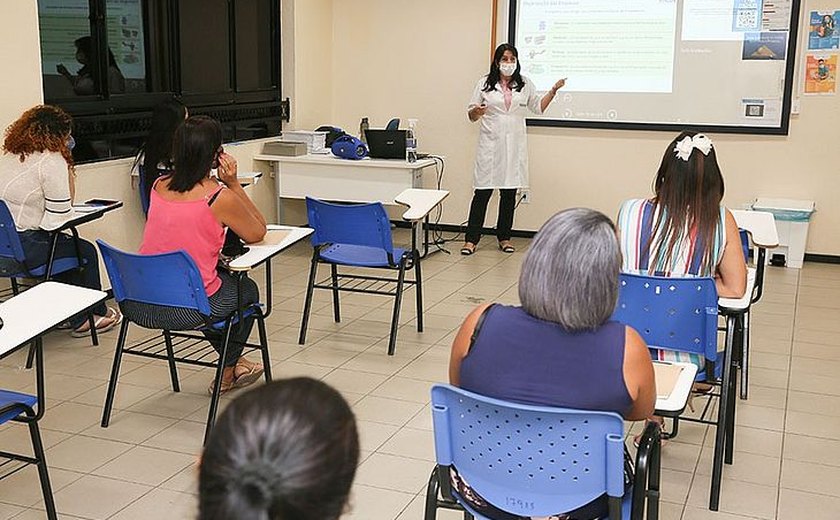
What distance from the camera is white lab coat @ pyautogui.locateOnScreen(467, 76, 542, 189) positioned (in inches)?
264

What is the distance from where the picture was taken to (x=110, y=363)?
4.27 m

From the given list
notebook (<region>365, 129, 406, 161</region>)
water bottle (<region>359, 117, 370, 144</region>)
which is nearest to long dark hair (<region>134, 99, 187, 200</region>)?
notebook (<region>365, 129, 406, 161</region>)

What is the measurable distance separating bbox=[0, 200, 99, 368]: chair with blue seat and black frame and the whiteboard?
3745 millimetres

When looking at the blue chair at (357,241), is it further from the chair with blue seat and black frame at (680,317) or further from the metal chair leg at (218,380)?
the chair with blue seat and black frame at (680,317)

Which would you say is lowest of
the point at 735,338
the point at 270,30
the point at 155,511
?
the point at 155,511

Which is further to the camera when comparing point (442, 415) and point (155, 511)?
point (155, 511)

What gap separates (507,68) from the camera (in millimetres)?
6602

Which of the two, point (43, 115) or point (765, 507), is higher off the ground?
point (43, 115)

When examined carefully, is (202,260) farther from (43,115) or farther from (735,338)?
(735,338)

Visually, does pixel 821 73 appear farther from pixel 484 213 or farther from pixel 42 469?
pixel 42 469

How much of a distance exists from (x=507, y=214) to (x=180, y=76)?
8.42ft

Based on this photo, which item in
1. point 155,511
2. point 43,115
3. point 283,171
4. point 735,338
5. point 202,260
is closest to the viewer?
point 155,511

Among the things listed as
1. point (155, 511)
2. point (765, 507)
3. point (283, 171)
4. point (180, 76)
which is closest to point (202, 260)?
point (155, 511)

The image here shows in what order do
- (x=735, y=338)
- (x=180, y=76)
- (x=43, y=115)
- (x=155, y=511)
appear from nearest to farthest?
(x=155, y=511) → (x=735, y=338) → (x=43, y=115) → (x=180, y=76)
